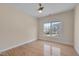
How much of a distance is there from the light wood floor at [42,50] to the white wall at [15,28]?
0.09m

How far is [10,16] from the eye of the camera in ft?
4.27

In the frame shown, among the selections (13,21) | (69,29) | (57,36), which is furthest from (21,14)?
(69,29)

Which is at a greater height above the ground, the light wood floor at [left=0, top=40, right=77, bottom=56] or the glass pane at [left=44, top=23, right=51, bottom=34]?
the glass pane at [left=44, top=23, right=51, bottom=34]

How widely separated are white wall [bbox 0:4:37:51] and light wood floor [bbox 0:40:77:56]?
3.6 inches

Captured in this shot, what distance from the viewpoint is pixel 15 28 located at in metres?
1.32

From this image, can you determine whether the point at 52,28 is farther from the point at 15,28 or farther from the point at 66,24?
the point at 15,28

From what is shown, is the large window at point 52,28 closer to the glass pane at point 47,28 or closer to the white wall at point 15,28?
the glass pane at point 47,28

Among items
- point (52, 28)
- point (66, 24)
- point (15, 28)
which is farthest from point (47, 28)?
point (15, 28)

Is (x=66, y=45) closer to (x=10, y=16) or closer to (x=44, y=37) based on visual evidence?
(x=44, y=37)

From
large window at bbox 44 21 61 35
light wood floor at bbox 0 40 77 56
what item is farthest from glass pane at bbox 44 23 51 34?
light wood floor at bbox 0 40 77 56

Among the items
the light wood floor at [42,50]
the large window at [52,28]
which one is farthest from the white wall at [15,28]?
the large window at [52,28]

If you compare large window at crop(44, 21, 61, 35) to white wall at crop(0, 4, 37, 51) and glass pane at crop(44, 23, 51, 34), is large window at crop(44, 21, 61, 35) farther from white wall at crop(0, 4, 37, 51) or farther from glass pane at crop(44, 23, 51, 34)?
white wall at crop(0, 4, 37, 51)

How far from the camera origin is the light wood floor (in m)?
1.20

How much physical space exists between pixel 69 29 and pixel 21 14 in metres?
0.73
